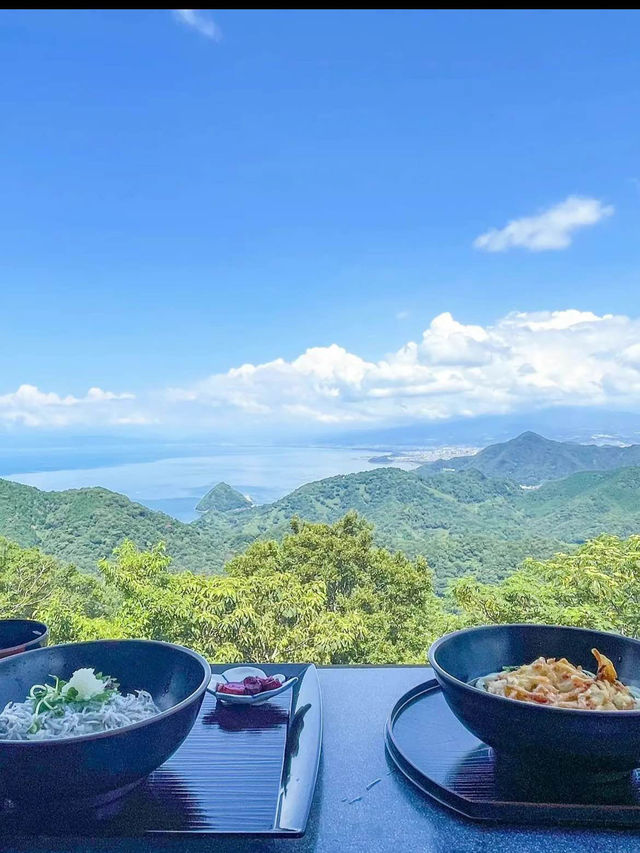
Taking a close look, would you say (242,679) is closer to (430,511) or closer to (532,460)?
(430,511)

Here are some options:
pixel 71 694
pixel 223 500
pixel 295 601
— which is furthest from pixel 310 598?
pixel 71 694

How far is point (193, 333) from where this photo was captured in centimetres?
661

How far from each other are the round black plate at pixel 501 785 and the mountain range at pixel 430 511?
3.04 m

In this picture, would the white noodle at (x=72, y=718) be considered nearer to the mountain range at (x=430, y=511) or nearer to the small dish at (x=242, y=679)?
the small dish at (x=242, y=679)

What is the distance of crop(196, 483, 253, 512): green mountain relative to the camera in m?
4.42

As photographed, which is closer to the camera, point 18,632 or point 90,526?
point 18,632

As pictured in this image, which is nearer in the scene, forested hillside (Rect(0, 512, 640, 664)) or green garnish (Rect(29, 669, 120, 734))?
green garnish (Rect(29, 669, 120, 734))

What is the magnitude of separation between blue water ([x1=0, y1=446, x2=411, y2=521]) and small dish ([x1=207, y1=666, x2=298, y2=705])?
3275 millimetres

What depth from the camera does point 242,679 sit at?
1015 millimetres

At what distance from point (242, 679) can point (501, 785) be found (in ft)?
1.47

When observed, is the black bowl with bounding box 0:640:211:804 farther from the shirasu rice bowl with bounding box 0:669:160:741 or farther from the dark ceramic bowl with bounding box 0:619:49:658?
the dark ceramic bowl with bounding box 0:619:49:658

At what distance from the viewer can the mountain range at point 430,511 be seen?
159 inches

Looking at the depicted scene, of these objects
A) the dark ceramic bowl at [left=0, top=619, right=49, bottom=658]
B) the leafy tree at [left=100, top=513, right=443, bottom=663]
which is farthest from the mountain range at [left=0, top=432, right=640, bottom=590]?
the dark ceramic bowl at [left=0, top=619, right=49, bottom=658]

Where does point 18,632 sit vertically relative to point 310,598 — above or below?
above
